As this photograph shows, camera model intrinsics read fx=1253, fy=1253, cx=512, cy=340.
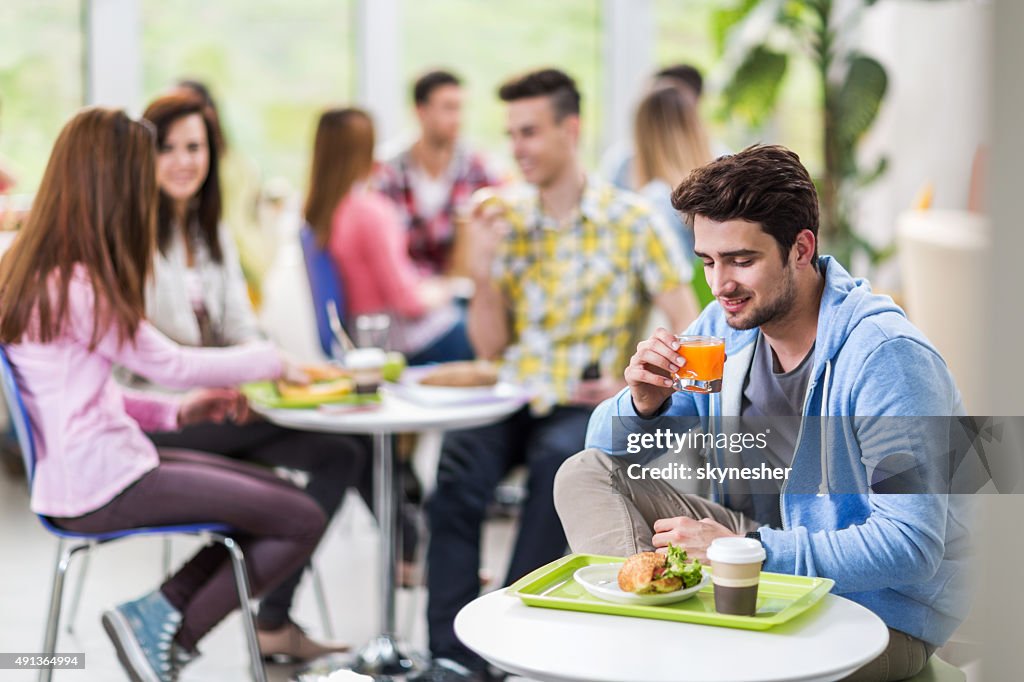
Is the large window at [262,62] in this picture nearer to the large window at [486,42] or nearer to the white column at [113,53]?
the white column at [113,53]

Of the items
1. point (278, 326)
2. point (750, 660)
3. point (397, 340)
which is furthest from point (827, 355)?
point (278, 326)

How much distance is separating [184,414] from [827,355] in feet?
5.33

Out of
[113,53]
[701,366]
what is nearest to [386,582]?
[701,366]

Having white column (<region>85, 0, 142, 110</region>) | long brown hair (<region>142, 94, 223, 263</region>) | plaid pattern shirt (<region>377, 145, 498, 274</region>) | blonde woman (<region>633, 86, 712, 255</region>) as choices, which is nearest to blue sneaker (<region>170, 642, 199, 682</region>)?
long brown hair (<region>142, 94, 223, 263</region>)

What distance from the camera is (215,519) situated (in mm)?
2578

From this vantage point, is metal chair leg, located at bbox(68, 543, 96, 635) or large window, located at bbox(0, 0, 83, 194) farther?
metal chair leg, located at bbox(68, 543, 96, 635)

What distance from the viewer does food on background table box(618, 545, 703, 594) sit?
1.56 meters

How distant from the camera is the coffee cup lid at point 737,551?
1523mm

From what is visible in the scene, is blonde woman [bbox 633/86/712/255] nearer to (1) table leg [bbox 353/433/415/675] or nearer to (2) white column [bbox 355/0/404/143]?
(1) table leg [bbox 353/433/415/675]

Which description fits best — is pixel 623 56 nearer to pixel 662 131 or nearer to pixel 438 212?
pixel 438 212

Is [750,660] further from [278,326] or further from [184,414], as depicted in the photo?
[278,326]

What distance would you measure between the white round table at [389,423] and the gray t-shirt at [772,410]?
1120 mm

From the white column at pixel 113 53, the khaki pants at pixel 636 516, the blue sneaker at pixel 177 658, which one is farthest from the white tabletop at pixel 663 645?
the white column at pixel 113 53

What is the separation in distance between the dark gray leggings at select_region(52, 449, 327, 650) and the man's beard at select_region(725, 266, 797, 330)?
1.32 metres
